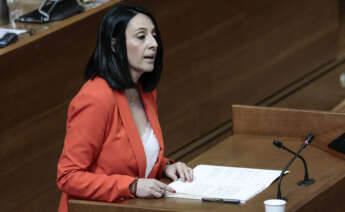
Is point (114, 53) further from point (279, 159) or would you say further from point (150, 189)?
point (279, 159)

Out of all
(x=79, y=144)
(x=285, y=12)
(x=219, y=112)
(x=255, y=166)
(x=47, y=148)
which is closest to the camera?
(x=79, y=144)

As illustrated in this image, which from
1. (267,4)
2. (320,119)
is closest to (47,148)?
(320,119)

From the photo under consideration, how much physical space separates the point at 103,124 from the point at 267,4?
5.18 ft

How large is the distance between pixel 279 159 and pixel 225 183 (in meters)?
0.19

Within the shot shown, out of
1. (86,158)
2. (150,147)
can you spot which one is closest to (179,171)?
(150,147)

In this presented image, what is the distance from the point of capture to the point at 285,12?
307 centimetres

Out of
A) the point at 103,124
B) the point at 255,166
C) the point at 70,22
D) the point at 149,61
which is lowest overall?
the point at 255,166

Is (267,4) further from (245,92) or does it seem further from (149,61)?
(149,61)

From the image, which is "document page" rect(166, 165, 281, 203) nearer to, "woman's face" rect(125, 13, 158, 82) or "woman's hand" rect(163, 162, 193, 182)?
"woman's hand" rect(163, 162, 193, 182)

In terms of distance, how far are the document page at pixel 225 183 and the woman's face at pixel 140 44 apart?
0.25 m

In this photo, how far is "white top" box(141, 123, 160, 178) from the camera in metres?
1.62

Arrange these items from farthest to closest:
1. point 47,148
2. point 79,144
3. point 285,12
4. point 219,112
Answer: point 285,12 < point 219,112 < point 47,148 < point 79,144

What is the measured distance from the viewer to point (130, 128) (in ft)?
5.13

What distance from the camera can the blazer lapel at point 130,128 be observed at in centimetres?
156
